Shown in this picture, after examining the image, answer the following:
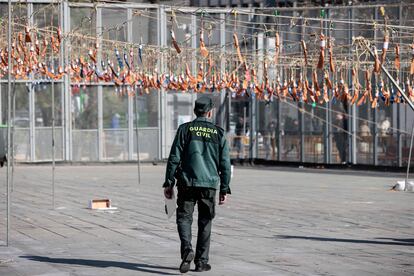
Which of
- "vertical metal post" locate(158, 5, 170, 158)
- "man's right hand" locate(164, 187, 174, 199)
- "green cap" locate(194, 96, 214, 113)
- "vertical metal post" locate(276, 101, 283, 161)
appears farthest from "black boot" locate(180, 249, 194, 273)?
"vertical metal post" locate(158, 5, 170, 158)

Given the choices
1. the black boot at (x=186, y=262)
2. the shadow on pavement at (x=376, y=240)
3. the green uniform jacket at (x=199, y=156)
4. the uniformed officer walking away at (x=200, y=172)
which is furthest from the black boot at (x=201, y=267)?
the shadow on pavement at (x=376, y=240)

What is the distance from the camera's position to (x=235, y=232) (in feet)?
59.3

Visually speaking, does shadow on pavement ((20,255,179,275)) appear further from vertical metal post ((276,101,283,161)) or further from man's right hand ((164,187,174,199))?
vertical metal post ((276,101,283,161))

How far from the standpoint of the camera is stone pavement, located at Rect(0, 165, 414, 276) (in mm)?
13750

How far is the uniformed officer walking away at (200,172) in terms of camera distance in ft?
43.1

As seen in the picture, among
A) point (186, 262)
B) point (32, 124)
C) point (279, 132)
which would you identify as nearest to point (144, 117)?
point (32, 124)

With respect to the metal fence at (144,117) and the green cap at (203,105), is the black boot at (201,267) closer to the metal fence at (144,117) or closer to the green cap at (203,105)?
the green cap at (203,105)

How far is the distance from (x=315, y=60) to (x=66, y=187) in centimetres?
759

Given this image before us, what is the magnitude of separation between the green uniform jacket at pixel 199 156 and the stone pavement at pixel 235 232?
1.07 m

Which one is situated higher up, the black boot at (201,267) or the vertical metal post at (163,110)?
the vertical metal post at (163,110)

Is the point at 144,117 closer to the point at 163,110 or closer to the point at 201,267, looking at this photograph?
the point at 163,110

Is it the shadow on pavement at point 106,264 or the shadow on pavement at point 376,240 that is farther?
the shadow on pavement at point 376,240

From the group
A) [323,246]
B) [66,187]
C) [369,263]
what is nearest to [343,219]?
[323,246]

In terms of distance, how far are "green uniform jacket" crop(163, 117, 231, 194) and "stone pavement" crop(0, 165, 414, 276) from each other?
1074 millimetres
